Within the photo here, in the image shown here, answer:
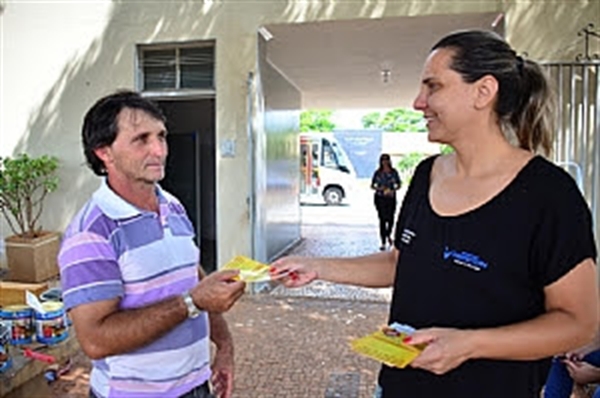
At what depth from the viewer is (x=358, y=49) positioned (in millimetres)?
6992

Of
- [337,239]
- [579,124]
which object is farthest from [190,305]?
[337,239]

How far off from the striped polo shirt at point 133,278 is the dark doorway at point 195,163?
6.41 metres

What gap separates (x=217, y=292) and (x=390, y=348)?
Result: 542 mm

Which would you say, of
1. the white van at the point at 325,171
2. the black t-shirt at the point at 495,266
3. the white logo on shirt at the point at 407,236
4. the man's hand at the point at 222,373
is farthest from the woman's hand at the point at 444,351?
the white van at the point at 325,171

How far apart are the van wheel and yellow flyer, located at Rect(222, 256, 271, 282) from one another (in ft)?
53.5

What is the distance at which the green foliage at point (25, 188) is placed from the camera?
6277mm

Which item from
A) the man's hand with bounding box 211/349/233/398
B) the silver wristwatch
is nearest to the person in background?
the man's hand with bounding box 211/349/233/398

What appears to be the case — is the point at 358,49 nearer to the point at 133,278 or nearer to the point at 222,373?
the point at 222,373

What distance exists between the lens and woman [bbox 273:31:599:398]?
1.12 m

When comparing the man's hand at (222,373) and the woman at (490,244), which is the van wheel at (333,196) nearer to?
the man's hand at (222,373)

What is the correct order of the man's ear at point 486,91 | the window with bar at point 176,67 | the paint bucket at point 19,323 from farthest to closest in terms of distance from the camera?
the window with bar at point 176,67
the paint bucket at point 19,323
the man's ear at point 486,91

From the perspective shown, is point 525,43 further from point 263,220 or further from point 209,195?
point 209,195

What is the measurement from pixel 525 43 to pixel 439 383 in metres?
4.70

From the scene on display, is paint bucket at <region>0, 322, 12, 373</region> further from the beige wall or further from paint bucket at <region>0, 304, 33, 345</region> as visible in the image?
the beige wall
